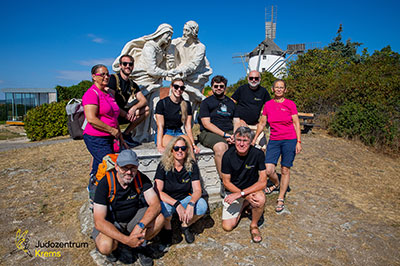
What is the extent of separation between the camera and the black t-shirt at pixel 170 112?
3842 millimetres

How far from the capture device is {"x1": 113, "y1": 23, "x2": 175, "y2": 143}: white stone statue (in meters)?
4.73

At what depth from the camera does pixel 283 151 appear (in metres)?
3.92

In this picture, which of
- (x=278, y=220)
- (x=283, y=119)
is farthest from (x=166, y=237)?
(x=283, y=119)

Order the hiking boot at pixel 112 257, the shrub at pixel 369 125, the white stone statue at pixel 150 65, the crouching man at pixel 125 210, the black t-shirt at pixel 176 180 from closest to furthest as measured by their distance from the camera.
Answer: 1. the crouching man at pixel 125 210
2. the hiking boot at pixel 112 257
3. the black t-shirt at pixel 176 180
4. the white stone statue at pixel 150 65
5. the shrub at pixel 369 125

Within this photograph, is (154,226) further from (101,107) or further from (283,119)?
(283,119)

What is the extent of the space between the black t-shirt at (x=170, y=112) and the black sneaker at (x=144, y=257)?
179 centimetres

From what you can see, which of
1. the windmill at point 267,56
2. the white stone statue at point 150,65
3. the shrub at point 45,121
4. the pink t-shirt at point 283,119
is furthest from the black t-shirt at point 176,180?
the windmill at point 267,56

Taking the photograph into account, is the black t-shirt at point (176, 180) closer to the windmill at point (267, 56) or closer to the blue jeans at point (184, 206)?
the blue jeans at point (184, 206)

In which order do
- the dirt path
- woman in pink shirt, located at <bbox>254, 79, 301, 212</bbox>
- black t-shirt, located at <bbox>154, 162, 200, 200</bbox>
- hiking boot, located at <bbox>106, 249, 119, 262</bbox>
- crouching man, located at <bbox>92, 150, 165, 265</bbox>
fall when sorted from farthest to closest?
woman in pink shirt, located at <bbox>254, 79, 301, 212</bbox>, black t-shirt, located at <bbox>154, 162, 200, 200</bbox>, the dirt path, hiking boot, located at <bbox>106, 249, 119, 262</bbox>, crouching man, located at <bbox>92, 150, 165, 265</bbox>

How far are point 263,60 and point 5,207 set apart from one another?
132 ft

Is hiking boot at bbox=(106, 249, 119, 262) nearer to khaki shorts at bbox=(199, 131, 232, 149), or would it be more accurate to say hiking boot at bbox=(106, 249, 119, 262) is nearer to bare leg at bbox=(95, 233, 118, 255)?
bare leg at bbox=(95, 233, 118, 255)

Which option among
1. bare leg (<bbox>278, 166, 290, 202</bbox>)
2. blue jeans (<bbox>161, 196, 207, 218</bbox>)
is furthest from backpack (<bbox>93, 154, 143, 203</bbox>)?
bare leg (<bbox>278, 166, 290, 202</bbox>)

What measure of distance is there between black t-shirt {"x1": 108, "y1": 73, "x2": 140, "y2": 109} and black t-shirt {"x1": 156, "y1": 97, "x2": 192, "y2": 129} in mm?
498

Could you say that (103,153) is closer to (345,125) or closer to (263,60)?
(345,125)
